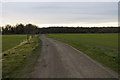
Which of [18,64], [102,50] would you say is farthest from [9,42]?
[102,50]

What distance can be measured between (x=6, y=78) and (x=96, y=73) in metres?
5.84

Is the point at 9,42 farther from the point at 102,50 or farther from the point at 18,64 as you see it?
the point at 102,50

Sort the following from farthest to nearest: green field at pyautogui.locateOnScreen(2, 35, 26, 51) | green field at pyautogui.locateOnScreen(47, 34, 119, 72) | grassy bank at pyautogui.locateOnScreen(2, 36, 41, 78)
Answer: green field at pyautogui.locateOnScreen(2, 35, 26, 51)
green field at pyautogui.locateOnScreen(47, 34, 119, 72)
grassy bank at pyautogui.locateOnScreen(2, 36, 41, 78)

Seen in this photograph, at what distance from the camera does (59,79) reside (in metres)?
6.79

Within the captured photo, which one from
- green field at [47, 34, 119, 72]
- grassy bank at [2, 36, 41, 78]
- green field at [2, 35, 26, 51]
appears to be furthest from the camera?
green field at [2, 35, 26, 51]

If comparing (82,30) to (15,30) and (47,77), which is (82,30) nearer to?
(15,30)

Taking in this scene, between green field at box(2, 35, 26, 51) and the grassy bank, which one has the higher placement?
green field at box(2, 35, 26, 51)

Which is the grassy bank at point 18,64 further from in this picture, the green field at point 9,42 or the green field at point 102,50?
the green field at point 9,42

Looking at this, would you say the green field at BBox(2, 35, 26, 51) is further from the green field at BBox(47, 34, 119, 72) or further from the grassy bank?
the green field at BBox(47, 34, 119, 72)

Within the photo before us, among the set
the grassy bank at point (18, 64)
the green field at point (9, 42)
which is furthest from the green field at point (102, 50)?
the green field at point (9, 42)

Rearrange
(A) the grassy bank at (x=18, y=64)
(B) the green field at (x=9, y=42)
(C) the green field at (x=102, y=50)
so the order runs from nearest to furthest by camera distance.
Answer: (A) the grassy bank at (x=18, y=64) → (C) the green field at (x=102, y=50) → (B) the green field at (x=9, y=42)

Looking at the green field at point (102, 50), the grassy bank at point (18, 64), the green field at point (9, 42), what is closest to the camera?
the grassy bank at point (18, 64)

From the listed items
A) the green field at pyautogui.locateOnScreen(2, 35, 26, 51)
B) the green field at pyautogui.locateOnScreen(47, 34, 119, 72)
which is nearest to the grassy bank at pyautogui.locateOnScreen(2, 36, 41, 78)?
the green field at pyautogui.locateOnScreen(47, 34, 119, 72)

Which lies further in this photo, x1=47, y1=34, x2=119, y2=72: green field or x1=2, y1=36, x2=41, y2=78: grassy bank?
x1=47, y1=34, x2=119, y2=72: green field
